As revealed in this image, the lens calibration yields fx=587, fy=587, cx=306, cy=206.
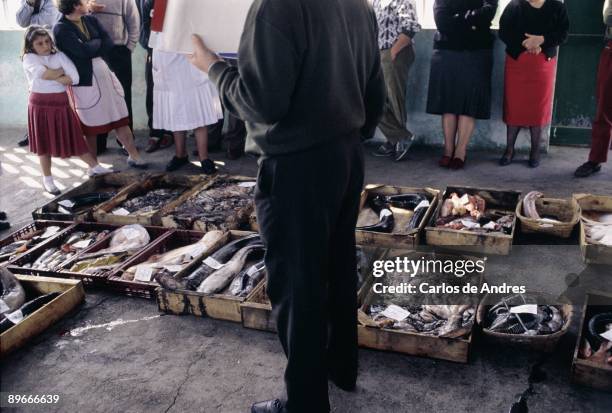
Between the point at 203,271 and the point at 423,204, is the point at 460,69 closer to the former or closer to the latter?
the point at 423,204

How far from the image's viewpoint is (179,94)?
667cm

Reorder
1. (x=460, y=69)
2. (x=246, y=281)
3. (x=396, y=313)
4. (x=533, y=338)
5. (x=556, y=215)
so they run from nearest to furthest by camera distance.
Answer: (x=533, y=338), (x=396, y=313), (x=246, y=281), (x=556, y=215), (x=460, y=69)

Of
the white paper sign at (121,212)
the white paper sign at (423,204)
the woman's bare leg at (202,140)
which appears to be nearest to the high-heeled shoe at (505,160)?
the white paper sign at (423,204)

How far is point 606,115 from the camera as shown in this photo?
605cm

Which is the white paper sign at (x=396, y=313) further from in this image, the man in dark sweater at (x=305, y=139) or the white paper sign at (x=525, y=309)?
the man in dark sweater at (x=305, y=139)

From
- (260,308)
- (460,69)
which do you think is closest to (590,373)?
(260,308)

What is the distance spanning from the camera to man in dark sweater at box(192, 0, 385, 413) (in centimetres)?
223

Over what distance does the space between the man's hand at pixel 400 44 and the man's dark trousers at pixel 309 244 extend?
448 cm

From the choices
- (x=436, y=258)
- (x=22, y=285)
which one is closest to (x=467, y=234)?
(x=436, y=258)

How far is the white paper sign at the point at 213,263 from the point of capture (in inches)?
173

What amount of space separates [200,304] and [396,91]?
4.03 m

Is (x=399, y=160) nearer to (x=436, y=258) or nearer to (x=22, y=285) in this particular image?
(x=436, y=258)

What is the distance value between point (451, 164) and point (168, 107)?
3.33m

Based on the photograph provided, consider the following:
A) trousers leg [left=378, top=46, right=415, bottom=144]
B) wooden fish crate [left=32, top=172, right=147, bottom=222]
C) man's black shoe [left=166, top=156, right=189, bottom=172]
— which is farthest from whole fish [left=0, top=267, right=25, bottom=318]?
trousers leg [left=378, top=46, right=415, bottom=144]
